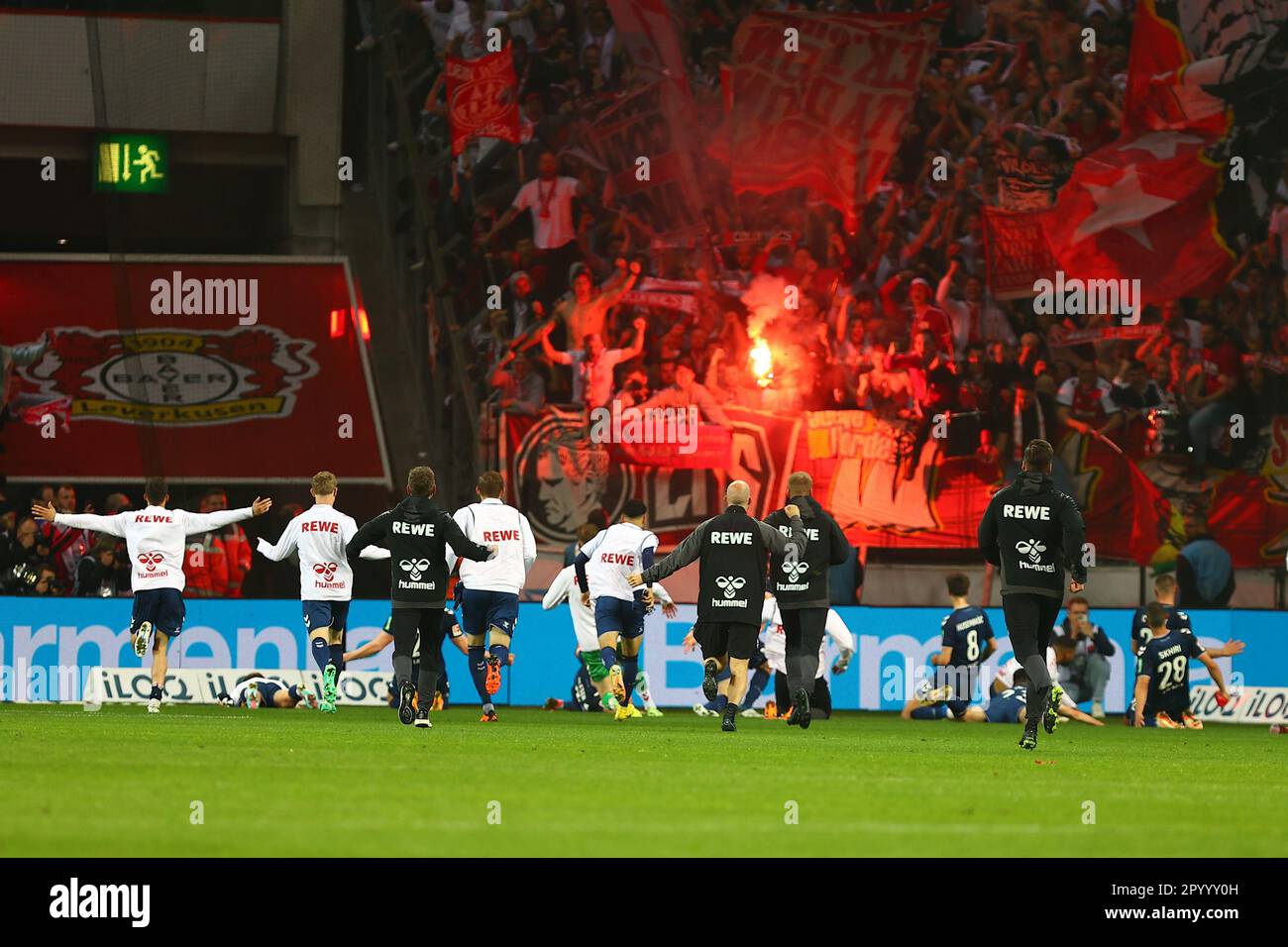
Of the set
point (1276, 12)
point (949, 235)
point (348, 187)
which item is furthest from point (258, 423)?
point (1276, 12)

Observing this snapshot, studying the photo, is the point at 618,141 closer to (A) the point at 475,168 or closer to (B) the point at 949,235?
(A) the point at 475,168

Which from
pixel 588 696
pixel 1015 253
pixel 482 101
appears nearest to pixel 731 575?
pixel 588 696

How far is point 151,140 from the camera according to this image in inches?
1123

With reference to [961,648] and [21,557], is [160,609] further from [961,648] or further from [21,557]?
[961,648]

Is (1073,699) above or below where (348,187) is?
below

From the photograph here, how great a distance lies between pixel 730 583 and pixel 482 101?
13.3 metres

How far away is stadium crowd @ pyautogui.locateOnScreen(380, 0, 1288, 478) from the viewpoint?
27.3m

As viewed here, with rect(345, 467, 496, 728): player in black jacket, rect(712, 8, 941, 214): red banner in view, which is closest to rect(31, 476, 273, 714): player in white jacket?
rect(345, 467, 496, 728): player in black jacket

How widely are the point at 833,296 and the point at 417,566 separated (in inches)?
512

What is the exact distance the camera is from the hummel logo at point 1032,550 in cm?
1509

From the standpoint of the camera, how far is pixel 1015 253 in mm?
28688

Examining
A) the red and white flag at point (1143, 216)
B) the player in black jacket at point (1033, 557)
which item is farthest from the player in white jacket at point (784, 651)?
the red and white flag at point (1143, 216)

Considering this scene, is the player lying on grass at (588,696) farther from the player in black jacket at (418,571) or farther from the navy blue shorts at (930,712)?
the player in black jacket at (418,571)

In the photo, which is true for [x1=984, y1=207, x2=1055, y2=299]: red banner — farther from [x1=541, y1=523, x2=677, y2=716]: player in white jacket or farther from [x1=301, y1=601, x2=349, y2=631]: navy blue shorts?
[x1=301, y1=601, x2=349, y2=631]: navy blue shorts
